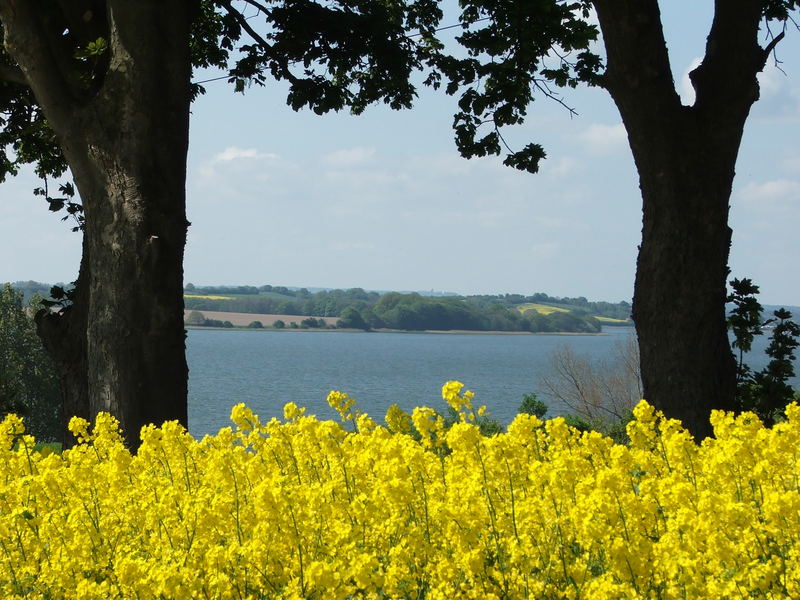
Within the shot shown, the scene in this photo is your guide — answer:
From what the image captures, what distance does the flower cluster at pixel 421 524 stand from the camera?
151 inches

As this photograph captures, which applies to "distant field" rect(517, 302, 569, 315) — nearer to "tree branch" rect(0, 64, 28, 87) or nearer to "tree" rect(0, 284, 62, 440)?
"tree" rect(0, 284, 62, 440)

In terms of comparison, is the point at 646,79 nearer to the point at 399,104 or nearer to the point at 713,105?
the point at 713,105

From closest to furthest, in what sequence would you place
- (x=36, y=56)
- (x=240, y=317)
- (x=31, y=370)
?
(x=36, y=56), (x=31, y=370), (x=240, y=317)

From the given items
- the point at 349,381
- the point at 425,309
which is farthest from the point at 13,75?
the point at 425,309

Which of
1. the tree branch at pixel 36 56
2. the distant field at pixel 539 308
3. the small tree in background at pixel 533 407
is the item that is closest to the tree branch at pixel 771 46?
the tree branch at pixel 36 56

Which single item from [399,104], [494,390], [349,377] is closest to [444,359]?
[349,377]

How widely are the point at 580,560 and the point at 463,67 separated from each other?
8.76 m

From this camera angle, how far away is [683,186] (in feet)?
27.1

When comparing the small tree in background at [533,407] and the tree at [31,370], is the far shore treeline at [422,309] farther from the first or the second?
the small tree in background at [533,407]

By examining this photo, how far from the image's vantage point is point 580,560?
14.2ft

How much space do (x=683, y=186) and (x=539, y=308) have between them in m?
106

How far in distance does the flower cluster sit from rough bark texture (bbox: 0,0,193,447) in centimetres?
225

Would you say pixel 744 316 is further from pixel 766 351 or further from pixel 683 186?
pixel 683 186

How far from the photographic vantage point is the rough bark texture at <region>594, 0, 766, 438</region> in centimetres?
814
